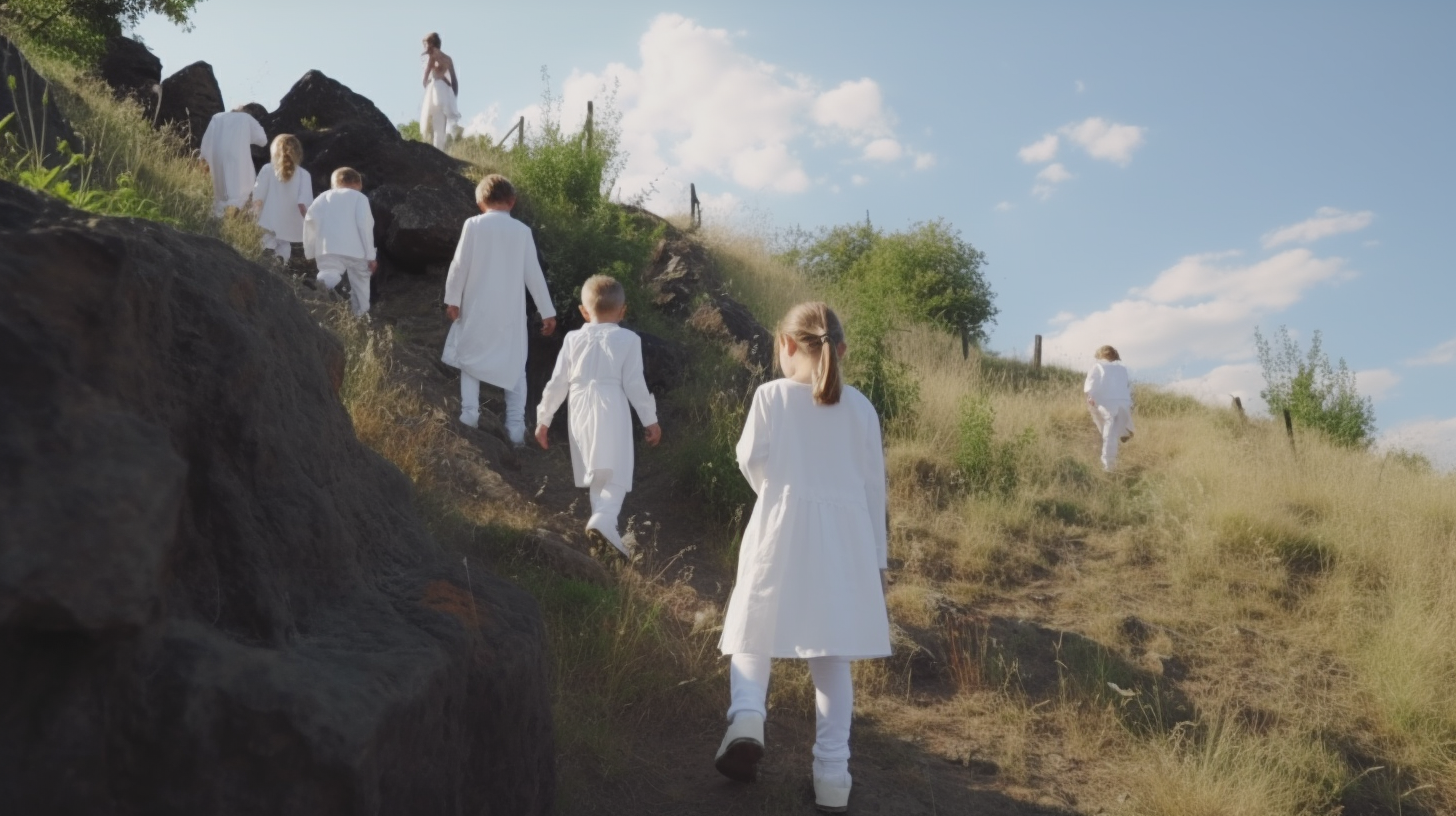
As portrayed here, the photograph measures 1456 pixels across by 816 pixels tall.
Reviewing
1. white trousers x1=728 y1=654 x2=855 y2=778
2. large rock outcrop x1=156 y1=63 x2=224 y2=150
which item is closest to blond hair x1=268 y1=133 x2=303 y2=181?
large rock outcrop x1=156 y1=63 x2=224 y2=150

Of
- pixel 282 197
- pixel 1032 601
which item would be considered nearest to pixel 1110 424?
pixel 1032 601

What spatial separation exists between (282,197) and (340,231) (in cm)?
146

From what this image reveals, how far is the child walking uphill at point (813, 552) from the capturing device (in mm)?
4566

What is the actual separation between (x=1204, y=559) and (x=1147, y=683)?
2.69 meters

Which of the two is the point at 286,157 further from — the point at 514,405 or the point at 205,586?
the point at 205,586

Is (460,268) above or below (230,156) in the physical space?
below

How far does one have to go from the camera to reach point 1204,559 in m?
9.50

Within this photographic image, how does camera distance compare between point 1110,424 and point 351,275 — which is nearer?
point 351,275

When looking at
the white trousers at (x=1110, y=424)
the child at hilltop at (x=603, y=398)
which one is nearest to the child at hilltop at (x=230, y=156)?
the child at hilltop at (x=603, y=398)

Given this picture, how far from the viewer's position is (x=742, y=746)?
4.47 m

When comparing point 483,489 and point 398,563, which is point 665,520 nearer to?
point 483,489

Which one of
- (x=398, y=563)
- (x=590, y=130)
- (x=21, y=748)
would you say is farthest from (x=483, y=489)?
(x=590, y=130)

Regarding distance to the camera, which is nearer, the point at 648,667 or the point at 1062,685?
the point at 648,667

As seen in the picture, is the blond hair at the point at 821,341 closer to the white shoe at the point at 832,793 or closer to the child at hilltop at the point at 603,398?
the white shoe at the point at 832,793
